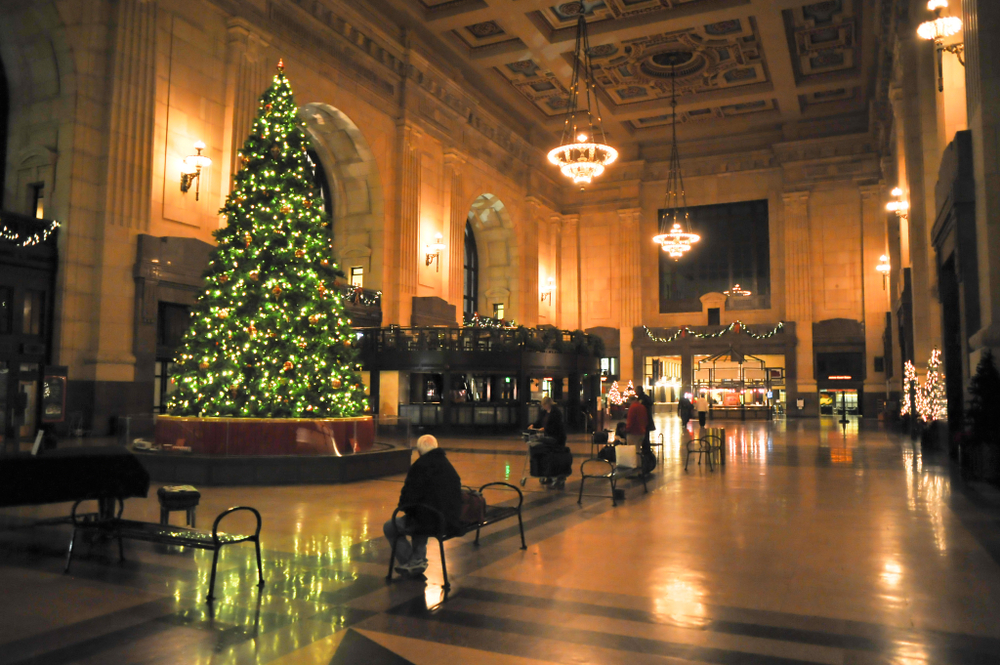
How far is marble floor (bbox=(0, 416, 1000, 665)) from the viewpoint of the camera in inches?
157

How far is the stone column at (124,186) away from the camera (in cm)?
1605

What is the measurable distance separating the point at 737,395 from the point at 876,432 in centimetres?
1249


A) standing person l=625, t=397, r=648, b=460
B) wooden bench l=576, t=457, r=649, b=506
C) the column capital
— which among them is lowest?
wooden bench l=576, t=457, r=649, b=506

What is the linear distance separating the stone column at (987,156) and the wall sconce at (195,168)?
50.4 ft

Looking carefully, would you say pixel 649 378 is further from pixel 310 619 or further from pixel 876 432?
pixel 310 619

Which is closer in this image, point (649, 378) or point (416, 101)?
point (416, 101)

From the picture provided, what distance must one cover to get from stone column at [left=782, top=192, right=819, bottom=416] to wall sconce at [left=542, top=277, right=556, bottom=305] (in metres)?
11.5

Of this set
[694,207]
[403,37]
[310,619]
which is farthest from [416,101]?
[310,619]

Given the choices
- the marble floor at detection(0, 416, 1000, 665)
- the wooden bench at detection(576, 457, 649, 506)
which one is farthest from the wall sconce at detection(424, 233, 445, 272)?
the marble floor at detection(0, 416, 1000, 665)

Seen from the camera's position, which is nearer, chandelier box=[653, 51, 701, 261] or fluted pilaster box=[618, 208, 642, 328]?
chandelier box=[653, 51, 701, 261]

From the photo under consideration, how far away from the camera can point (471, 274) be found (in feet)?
121

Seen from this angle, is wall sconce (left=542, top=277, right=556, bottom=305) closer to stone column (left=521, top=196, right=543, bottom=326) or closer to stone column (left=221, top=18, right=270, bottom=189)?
stone column (left=521, top=196, right=543, bottom=326)

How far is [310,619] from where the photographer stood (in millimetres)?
4531

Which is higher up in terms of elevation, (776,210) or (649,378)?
(776,210)
